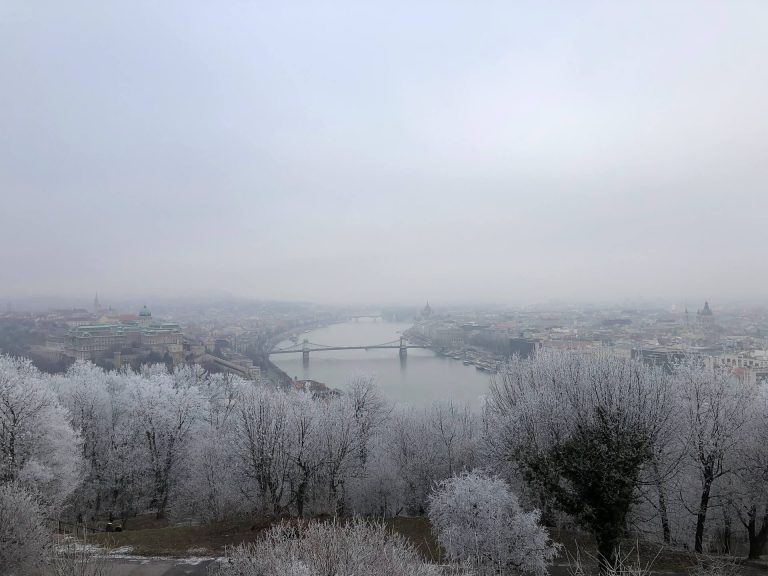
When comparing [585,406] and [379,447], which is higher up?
[585,406]

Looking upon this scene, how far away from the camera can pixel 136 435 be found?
18422 mm

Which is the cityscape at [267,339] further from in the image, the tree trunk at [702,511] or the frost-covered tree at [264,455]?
the frost-covered tree at [264,455]

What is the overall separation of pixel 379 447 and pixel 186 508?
748 cm

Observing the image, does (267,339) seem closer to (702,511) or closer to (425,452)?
(425,452)

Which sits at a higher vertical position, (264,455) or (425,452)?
(264,455)

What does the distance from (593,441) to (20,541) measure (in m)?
10.7

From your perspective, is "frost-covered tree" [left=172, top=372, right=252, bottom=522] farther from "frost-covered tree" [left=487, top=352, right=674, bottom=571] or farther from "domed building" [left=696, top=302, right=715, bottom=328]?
"domed building" [left=696, top=302, right=715, bottom=328]

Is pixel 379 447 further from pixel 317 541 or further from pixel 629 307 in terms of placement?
pixel 629 307

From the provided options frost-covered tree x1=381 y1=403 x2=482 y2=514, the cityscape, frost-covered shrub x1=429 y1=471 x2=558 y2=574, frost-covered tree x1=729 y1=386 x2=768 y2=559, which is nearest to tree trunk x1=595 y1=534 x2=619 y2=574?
frost-covered shrub x1=429 y1=471 x2=558 y2=574

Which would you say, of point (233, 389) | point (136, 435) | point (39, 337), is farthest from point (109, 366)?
point (136, 435)

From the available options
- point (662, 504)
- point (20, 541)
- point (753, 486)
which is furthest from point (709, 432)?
point (20, 541)

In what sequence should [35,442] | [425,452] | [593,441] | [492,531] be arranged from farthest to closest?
[425,452] < [35,442] < [593,441] < [492,531]

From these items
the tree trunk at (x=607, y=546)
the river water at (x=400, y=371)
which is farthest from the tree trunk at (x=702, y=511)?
the river water at (x=400, y=371)

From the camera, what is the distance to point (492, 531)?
30.6 ft
